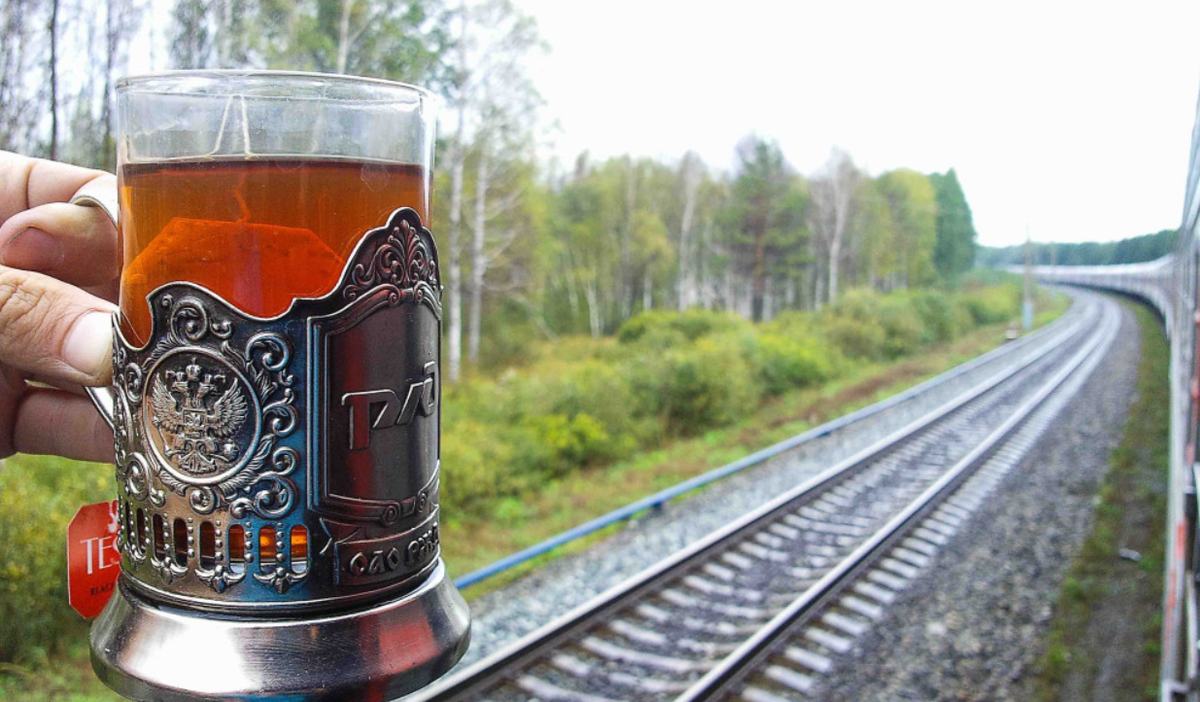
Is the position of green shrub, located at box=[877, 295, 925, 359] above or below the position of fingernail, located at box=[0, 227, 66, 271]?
below

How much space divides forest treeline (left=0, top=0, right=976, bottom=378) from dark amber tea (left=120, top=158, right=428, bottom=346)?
2.81m

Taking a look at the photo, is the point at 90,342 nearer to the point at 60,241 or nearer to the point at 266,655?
the point at 60,241

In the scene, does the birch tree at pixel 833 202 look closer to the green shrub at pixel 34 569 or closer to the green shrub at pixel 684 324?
the green shrub at pixel 684 324

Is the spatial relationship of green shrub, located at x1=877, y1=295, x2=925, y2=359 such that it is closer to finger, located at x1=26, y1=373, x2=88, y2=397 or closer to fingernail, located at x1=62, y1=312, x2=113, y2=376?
finger, located at x1=26, y1=373, x2=88, y2=397

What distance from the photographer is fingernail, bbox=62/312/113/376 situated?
1.28 m

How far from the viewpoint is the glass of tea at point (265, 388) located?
3.62ft

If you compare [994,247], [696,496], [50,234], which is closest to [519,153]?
[696,496]

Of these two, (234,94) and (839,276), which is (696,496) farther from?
(839,276)

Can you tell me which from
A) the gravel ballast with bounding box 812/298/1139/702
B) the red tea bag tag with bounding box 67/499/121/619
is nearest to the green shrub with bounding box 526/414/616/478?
the gravel ballast with bounding box 812/298/1139/702

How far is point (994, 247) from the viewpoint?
39.1 meters

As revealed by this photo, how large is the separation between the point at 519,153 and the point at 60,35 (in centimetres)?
1355

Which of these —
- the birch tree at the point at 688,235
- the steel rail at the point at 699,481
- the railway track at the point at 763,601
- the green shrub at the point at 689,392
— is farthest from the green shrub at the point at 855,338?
the railway track at the point at 763,601

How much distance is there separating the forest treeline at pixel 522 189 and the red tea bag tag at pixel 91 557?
7.91ft

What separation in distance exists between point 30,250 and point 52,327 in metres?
0.17
